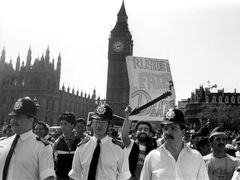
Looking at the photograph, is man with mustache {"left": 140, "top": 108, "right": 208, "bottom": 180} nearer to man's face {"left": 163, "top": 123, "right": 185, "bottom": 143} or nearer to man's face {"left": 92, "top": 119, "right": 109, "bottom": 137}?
man's face {"left": 163, "top": 123, "right": 185, "bottom": 143}

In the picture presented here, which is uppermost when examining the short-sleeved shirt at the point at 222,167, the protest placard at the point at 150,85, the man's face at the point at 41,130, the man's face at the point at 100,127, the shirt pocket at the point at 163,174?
the protest placard at the point at 150,85

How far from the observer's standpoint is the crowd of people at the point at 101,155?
11.1ft

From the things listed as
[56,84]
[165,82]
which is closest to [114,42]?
[56,84]

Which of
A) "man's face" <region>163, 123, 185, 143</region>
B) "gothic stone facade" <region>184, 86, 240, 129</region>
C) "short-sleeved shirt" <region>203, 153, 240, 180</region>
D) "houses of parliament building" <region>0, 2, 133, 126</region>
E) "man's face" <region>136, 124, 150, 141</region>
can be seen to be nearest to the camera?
"man's face" <region>163, 123, 185, 143</region>

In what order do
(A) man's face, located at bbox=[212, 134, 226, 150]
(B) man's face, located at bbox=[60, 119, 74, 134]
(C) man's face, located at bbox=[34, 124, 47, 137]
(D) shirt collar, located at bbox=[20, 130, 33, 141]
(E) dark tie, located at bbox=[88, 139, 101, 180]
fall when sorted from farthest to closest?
1. (C) man's face, located at bbox=[34, 124, 47, 137]
2. (B) man's face, located at bbox=[60, 119, 74, 134]
3. (A) man's face, located at bbox=[212, 134, 226, 150]
4. (E) dark tie, located at bbox=[88, 139, 101, 180]
5. (D) shirt collar, located at bbox=[20, 130, 33, 141]

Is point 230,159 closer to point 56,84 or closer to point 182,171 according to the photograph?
point 182,171

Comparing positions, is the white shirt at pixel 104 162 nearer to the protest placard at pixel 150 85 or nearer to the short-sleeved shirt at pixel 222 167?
the short-sleeved shirt at pixel 222 167

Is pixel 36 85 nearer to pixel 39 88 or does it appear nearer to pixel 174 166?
pixel 39 88

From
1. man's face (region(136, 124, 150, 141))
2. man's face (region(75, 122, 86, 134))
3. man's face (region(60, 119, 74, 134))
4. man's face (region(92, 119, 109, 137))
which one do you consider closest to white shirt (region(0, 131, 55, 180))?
man's face (region(92, 119, 109, 137))

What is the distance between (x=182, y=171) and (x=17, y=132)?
59.8 inches

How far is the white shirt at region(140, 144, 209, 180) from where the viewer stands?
3498 millimetres

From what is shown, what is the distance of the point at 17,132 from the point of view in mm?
3486

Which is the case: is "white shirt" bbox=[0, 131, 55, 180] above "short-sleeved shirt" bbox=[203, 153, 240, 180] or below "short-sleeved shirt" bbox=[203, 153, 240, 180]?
above

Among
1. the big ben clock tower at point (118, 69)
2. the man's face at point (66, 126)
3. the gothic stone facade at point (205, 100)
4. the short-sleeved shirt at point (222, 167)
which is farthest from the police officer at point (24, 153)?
the big ben clock tower at point (118, 69)
